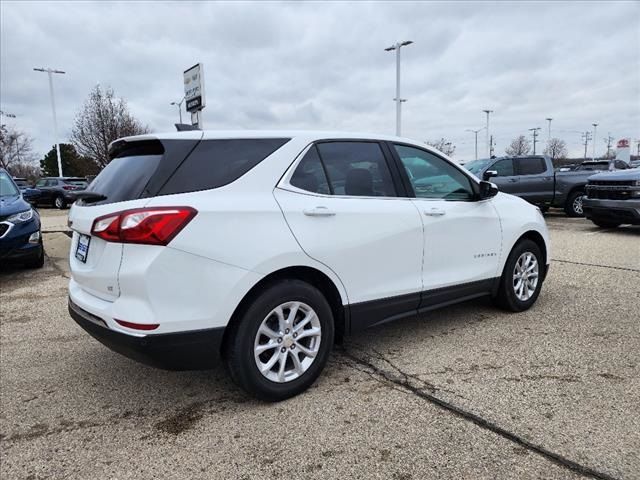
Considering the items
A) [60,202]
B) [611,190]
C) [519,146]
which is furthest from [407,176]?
[519,146]

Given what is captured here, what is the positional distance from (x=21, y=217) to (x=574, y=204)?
→ 1295 cm

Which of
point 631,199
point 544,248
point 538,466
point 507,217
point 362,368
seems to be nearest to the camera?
point 538,466

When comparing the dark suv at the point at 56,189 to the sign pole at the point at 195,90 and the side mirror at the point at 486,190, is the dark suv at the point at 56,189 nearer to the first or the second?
the sign pole at the point at 195,90

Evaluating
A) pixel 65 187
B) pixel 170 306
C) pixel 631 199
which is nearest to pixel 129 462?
pixel 170 306

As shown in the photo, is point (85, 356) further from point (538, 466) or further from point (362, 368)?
point (538, 466)

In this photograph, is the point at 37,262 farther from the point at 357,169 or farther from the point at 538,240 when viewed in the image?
the point at 538,240

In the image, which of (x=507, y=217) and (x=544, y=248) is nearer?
(x=507, y=217)

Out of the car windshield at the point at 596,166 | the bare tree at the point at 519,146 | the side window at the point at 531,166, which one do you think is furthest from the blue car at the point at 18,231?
the bare tree at the point at 519,146

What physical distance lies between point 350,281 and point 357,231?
34cm

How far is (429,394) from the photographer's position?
3049 millimetres

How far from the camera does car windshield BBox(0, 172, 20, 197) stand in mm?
7539

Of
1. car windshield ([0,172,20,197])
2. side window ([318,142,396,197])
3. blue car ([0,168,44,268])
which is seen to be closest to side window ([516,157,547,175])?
side window ([318,142,396,197])

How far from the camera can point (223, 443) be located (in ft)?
8.52

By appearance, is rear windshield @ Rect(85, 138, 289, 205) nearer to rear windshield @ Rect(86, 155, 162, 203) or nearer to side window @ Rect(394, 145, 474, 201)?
rear windshield @ Rect(86, 155, 162, 203)
